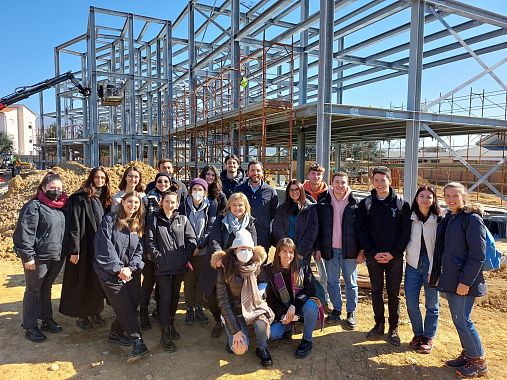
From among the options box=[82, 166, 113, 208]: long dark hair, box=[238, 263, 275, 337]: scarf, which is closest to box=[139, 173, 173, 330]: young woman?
box=[82, 166, 113, 208]: long dark hair

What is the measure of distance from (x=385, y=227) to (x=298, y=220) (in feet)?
2.96

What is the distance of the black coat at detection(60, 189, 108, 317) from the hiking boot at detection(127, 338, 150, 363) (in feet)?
2.96

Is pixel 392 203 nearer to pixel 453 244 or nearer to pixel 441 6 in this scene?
pixel 453 244

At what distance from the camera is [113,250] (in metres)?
3.41

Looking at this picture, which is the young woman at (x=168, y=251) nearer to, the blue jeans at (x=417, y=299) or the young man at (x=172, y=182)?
the young man at (x=172, y=182)

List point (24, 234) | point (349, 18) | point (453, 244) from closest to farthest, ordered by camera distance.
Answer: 1. point (453, 244)
2. point (24, 234)
3. point (349, 18)

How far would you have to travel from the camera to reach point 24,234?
11.5 feet

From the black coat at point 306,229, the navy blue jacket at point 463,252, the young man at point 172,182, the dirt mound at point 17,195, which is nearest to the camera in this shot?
the navy blue jacket at point 463,252

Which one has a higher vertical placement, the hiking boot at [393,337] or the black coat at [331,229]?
the black coat at [331,229]

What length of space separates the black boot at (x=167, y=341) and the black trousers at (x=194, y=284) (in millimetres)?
501

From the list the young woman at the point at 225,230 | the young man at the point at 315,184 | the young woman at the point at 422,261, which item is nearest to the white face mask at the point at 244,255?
the young woman at the point at 225,230

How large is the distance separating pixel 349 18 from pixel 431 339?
10.8 metres

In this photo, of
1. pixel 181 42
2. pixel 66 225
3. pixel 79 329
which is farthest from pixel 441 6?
pixel 181 42

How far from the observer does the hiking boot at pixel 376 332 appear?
3811 mm
